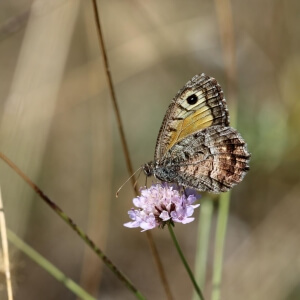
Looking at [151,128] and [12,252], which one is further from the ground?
[151,128]

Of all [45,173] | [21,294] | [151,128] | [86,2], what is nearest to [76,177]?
[45,173]

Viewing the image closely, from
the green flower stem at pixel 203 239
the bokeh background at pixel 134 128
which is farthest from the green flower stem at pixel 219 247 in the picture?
the bokeh background at pixel 134 128

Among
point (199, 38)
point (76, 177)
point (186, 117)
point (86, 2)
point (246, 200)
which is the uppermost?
point (86, 2)

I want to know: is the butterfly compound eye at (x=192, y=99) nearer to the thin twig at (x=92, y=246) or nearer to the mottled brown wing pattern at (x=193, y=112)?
the mottled brown wing pattern at (x=193, y=112)

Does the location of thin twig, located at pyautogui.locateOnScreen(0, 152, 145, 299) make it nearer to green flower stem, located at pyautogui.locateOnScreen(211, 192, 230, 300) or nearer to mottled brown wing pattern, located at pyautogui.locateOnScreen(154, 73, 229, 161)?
green flower stem, located at pyautogui.locateOnScreen(211, 192, 230, 300)

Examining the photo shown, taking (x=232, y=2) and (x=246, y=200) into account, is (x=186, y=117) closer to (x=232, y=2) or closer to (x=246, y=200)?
(x=246, y=200)

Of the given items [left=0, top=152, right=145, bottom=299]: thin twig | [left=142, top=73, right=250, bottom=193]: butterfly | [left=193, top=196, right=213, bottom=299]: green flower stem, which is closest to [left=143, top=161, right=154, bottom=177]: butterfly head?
[left=142, top=73, right=250, bottom=193]: butterfly

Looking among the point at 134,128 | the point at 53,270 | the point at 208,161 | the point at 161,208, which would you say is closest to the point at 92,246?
the point at 53,270
